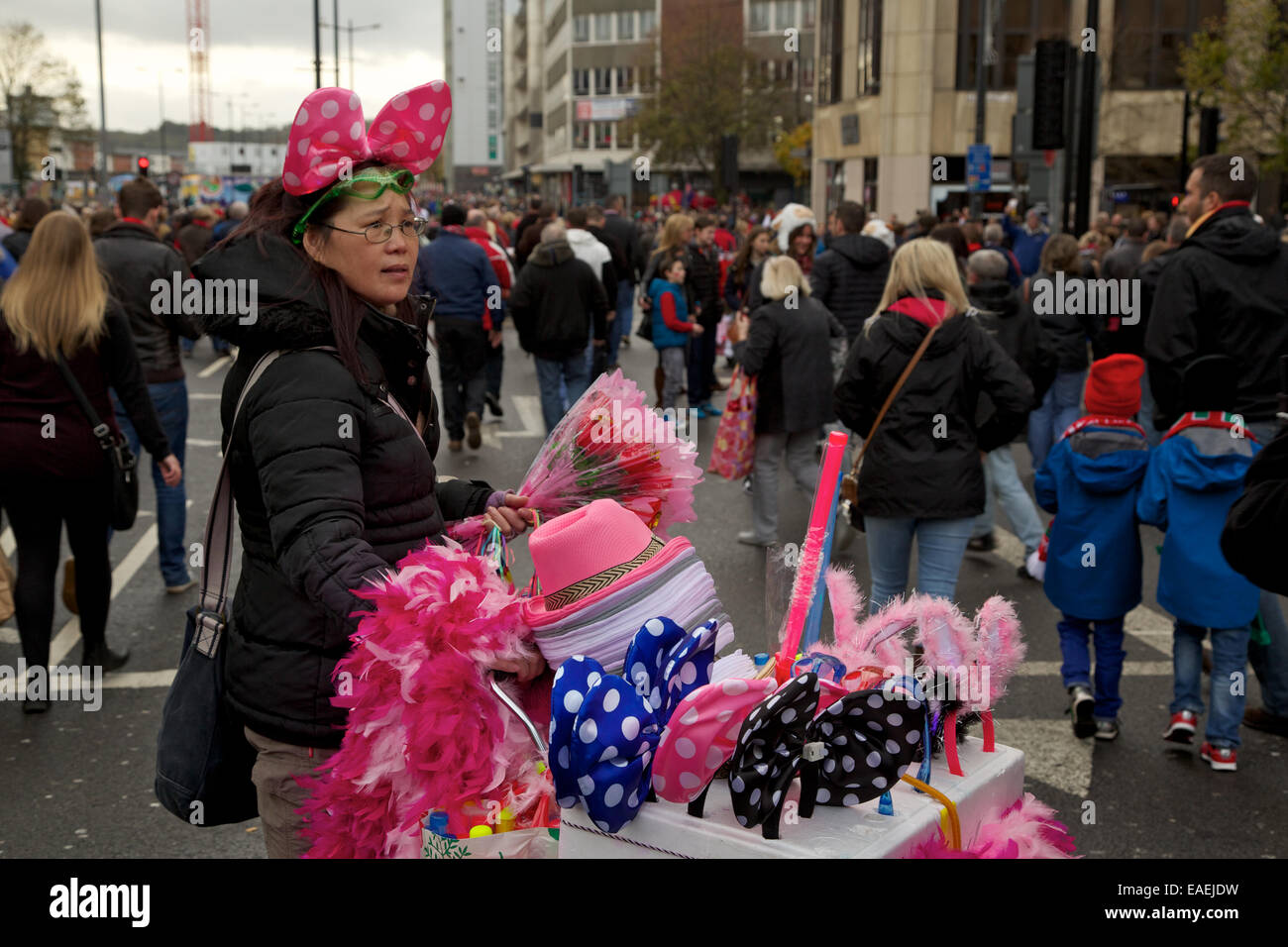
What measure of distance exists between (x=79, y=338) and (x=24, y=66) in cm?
6180

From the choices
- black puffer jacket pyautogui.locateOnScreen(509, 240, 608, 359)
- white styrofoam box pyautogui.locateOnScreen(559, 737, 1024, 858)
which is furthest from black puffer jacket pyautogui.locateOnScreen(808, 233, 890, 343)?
white styrofoam box pyautogui.locateOnScreen(559, 737, 1024, 858)

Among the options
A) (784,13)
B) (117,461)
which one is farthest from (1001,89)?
(784,13)

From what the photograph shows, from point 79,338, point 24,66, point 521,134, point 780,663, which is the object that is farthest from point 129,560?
point 521,134

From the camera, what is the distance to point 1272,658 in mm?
5344

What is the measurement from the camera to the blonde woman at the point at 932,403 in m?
5.38

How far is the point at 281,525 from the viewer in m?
2.18

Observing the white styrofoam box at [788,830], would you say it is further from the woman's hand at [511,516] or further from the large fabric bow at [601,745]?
the woman's hand at [511,516]

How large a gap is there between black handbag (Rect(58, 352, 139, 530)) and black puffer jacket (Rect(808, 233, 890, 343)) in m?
6.38

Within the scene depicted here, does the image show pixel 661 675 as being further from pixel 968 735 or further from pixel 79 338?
pixel 79 338

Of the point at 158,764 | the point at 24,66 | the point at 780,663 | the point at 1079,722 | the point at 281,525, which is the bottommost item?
the point at 1079,722

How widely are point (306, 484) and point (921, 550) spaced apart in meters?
3.81

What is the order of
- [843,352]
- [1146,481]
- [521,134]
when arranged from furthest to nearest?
[521,134] → [843,352] → [1146,481]

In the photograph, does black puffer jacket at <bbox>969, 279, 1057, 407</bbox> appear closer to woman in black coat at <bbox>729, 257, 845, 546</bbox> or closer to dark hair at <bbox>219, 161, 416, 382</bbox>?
woman in black coat at <bbox>729, 257, 845, 546</bbox>

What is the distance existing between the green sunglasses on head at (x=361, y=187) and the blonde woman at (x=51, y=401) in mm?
3390
